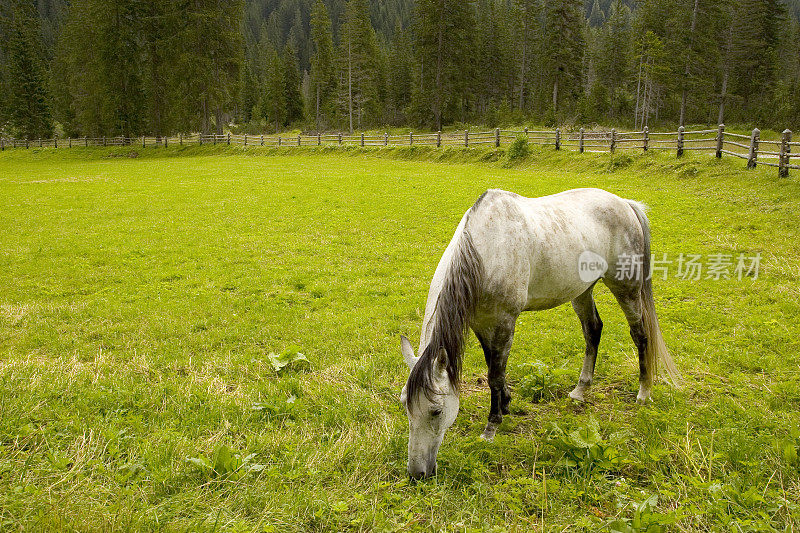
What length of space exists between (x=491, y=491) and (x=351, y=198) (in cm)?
1558

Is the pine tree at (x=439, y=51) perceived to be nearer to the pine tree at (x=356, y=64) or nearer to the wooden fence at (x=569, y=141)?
the pine tree at (x=356, y=64)

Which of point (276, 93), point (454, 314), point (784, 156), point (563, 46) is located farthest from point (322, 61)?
point (454, 314)

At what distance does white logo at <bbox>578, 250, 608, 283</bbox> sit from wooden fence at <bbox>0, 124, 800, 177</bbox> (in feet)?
42.8

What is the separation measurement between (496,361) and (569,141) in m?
24.2

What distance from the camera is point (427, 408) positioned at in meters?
3.30

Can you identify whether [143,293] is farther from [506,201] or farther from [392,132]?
[392,132]

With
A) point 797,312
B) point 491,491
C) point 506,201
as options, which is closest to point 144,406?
point 491,491

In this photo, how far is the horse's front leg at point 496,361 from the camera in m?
4.00

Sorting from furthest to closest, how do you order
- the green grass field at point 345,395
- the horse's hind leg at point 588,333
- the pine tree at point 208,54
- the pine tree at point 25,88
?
1. the pine tree at point 25,88
2. the pine tree at point 208,54
3. the horse's hind leg at point 588,333
4. the green grass field at point 345,395

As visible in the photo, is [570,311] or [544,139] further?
[544,139]

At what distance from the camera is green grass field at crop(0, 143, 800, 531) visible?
2.99 meters

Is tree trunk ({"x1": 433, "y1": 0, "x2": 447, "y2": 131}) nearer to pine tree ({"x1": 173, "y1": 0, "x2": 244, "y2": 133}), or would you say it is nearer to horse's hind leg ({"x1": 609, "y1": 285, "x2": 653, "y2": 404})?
pine tree ({"x1": 173, "y1": 0, "x2": 244, "y2": 133})

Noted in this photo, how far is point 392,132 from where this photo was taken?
4772cm

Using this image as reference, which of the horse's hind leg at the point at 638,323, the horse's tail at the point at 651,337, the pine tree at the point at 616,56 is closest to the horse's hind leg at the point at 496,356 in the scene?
the horse's hind leg at the point at 638,323
